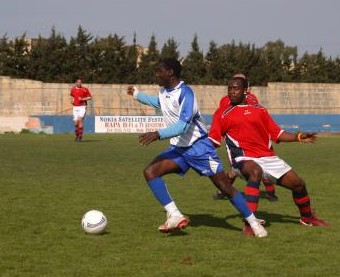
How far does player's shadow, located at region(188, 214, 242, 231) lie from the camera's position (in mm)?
8453

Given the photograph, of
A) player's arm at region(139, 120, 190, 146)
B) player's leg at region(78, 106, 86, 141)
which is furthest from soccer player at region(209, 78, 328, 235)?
player's leg at region(78, 106, 86, 141)

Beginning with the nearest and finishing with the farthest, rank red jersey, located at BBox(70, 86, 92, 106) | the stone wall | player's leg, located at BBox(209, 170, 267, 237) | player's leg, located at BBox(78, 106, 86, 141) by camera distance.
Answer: player's leg, located at BBox(209, 170, 267, 237), player's leg, located at BBox(78, 106, 86, 141), red jersey, located at BBox(70, 86, 92, 106), the stone wall

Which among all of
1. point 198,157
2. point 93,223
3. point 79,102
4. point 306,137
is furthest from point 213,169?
point 79,102

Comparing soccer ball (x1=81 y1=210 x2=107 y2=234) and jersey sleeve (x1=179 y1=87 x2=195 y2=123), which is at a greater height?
jersey sleeve (x1=179 y1=87 x2=195 y2=123)

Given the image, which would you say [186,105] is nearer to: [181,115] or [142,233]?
[181,115]

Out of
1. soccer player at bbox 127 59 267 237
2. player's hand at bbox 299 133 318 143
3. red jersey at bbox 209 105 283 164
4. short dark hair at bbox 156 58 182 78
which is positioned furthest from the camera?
red jersey at bbox 209 105 283 164

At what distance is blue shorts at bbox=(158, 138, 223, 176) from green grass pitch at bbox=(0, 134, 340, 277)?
708mm

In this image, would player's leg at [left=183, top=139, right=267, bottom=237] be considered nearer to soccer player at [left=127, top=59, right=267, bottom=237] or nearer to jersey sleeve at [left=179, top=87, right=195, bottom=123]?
soccer player at [left=127, top=59, right=267, bottom=237]

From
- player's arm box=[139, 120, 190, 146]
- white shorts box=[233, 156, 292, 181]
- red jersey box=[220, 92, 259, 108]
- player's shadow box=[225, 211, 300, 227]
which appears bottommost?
player's shadow box=[225, 211, 300, 227]

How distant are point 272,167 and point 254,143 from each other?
1.20 feet

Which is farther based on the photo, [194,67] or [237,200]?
[194,67]

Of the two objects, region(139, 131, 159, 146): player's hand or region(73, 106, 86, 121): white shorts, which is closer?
region(139, 131, 159, 146): player's hand

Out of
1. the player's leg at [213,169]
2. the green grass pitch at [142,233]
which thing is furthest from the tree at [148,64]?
the player's leg at [213,169]

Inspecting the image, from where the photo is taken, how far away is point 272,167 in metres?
8.29
